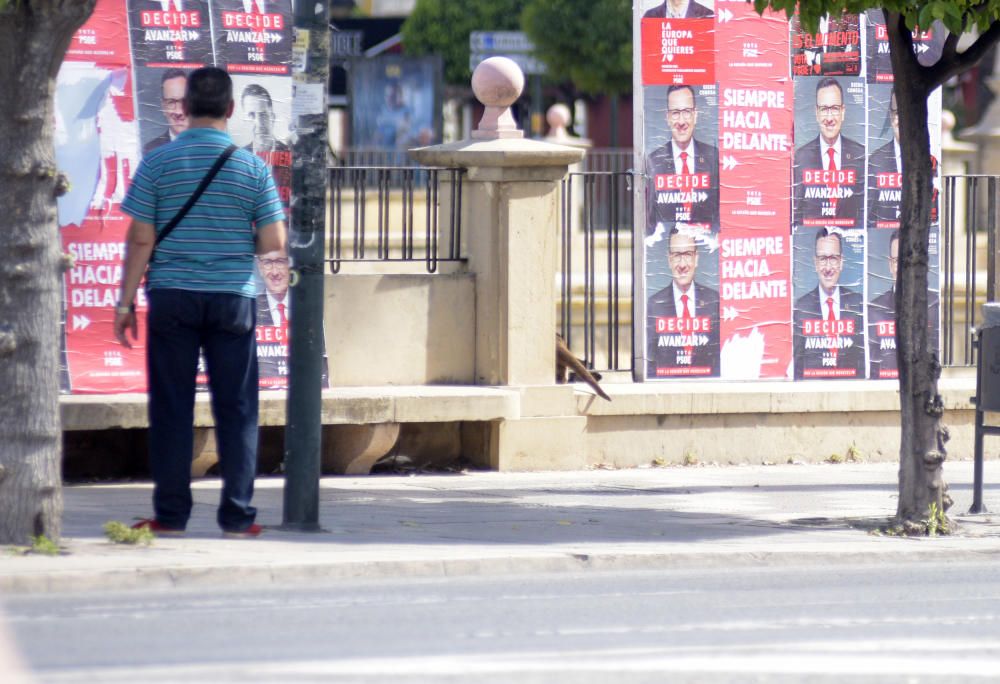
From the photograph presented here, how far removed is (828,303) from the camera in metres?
12.1

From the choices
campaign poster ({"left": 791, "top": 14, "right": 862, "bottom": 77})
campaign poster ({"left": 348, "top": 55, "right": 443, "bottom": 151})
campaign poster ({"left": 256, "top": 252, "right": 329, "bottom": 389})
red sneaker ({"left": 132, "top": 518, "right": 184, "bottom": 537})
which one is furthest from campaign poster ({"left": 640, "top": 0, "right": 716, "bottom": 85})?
campaign poster ({"left": 348, "top": 55, "right": 443, "bottom": 151})

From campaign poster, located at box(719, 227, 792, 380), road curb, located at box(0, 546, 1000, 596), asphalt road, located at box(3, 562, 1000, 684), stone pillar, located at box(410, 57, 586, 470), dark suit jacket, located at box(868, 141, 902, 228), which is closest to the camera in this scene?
asphalt road, located at box(3, 562, 1000, 684)

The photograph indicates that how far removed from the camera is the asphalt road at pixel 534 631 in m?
5.69

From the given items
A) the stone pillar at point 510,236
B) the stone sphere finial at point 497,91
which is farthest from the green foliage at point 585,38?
the stone pillar at point 510,236

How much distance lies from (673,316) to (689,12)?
2083 mm

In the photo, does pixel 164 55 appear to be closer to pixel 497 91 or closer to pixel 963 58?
pixel 497 91

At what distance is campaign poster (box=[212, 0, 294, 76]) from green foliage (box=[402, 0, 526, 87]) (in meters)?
36.6

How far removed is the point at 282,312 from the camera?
1071cm

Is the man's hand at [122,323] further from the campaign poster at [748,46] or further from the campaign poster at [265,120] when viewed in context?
the campaign poster at [748,46]

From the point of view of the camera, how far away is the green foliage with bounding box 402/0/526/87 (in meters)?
46.8

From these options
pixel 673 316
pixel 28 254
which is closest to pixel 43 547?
pixel 28 254

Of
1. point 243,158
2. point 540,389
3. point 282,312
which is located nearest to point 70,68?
point 282,312

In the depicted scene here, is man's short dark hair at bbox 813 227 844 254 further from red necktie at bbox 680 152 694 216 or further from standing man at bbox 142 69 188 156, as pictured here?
standing man at bbox 142 69 188 156

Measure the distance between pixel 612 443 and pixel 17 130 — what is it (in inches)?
208
